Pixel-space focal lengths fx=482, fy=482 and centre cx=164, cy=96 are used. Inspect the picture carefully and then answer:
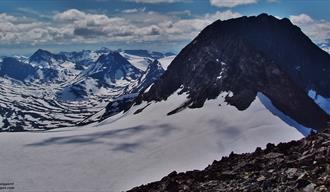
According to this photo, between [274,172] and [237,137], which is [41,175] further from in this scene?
[274,172]

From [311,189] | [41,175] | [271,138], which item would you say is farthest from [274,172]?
[271,138]

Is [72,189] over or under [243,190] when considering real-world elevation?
under

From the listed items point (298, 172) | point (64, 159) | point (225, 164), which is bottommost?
point (64, 159)

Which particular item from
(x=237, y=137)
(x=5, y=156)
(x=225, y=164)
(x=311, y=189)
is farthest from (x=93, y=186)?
(x=311, y=189)

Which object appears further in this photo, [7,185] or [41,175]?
[41,175]

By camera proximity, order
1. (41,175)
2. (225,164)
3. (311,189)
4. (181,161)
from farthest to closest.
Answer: (181,161) → (41,175) → (225,164) → (311,189)

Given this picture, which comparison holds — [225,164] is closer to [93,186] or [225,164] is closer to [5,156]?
[93,186]

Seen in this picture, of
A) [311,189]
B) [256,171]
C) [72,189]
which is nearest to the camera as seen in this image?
[311,189]
